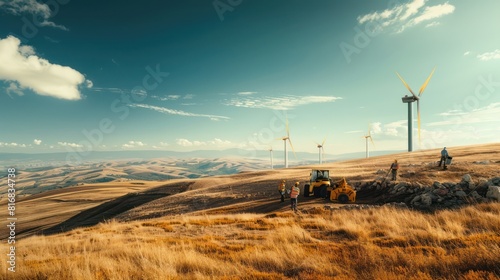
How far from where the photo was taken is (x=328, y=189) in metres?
23.9

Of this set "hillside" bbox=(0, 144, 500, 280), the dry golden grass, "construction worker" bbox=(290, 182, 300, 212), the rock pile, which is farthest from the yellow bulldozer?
the dry golden grass

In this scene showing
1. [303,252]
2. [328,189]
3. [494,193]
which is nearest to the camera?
[303,252]

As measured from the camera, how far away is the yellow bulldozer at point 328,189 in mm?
22281

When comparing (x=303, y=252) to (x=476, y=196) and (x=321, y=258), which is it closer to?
(x=321, y=258)

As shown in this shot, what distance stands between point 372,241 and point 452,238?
2.55 m

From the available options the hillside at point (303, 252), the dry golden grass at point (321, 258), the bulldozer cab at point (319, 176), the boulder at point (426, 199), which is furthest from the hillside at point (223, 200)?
the dry golden grass at point (321, 258)

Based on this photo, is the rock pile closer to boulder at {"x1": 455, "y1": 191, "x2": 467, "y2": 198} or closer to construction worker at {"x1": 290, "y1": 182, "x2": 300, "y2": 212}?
boulder at {"x1": 455, "y1": 191, "x2": 467, "y2": 198}

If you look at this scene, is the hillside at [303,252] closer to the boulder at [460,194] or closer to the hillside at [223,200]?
the boulder at [460,194]

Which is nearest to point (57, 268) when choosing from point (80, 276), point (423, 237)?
point (80, 276)

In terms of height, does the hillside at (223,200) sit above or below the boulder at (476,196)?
below

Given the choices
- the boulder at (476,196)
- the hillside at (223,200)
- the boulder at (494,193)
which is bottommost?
the hillside at (223,200)

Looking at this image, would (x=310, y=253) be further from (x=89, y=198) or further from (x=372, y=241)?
(x=89, y=198)

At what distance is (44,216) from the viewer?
148 ft

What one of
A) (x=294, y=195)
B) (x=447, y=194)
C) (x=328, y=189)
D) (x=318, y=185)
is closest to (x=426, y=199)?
(x=447, y=194)
